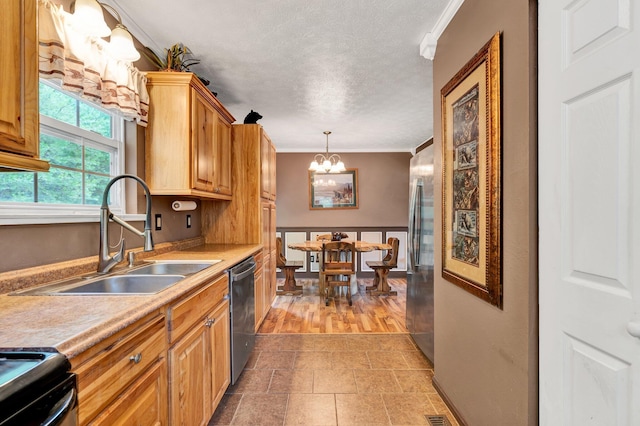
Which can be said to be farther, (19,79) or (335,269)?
(335,269)

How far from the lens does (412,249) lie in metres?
2.84

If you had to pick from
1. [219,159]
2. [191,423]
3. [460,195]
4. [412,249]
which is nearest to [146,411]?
[191,423]

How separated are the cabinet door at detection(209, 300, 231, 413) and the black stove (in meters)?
0.99

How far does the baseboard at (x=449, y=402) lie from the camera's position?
1.71 metres

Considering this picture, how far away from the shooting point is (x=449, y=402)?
6.19 ft

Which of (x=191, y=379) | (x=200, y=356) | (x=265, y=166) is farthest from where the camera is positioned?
(x=265, y=166)

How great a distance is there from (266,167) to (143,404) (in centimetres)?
280

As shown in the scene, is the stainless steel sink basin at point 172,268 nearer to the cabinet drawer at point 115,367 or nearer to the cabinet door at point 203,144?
the cabinet door at point 203,144

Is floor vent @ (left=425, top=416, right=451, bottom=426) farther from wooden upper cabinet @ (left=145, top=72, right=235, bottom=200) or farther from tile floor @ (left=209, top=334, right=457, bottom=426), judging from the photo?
wooden upper cabinet @ (left=145, top=72, right=235, bottom=200)

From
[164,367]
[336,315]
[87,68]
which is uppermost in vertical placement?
[87,68]

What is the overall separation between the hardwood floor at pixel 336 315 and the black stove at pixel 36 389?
2528 millimetres

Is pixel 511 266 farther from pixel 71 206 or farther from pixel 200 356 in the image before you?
pixel 71 206
